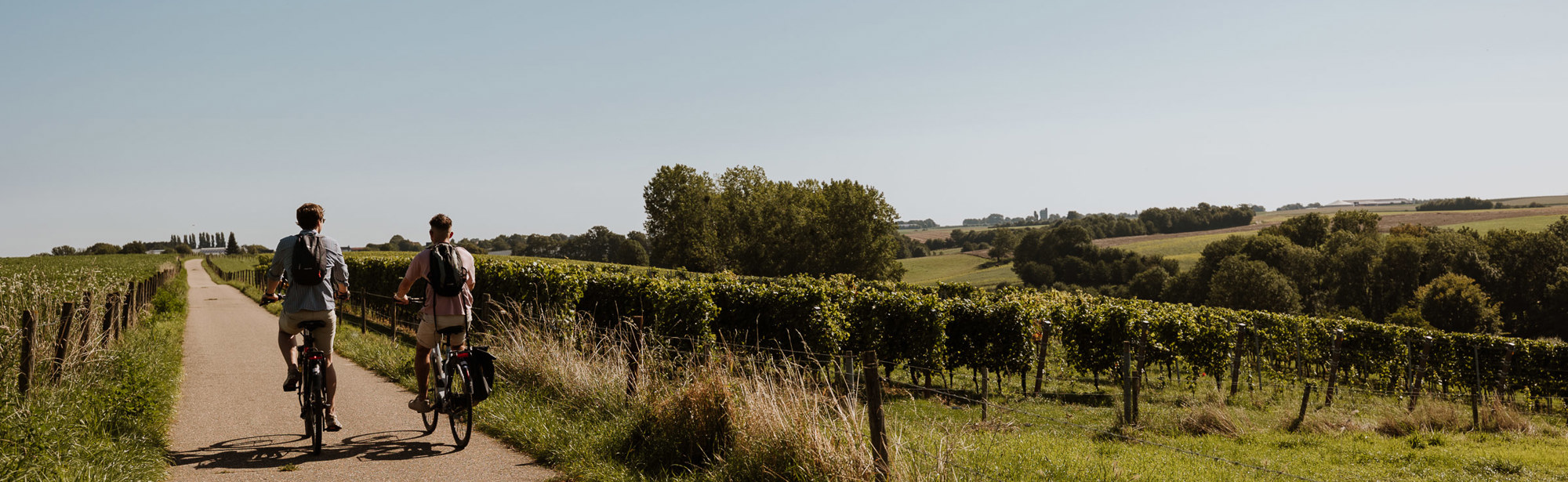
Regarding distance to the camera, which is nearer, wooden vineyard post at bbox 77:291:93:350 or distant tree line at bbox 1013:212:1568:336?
wooden vineyard post at bbox 77:291:93:350

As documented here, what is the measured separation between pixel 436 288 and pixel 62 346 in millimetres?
3542

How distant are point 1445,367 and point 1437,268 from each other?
5715 cm

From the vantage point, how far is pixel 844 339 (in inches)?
572

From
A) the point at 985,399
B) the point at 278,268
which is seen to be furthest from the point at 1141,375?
the point at 278,268

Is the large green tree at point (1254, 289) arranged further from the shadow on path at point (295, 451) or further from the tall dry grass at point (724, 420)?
the shadow on path at point (295, 451)

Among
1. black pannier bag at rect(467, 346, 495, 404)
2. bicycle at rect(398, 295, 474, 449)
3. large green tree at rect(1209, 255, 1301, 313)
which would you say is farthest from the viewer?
large green tree at rect(1209, 255, 1301, 313)

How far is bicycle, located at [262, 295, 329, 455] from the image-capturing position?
5848 millimetres

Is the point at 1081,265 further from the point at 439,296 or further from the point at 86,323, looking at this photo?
the point at 439,296

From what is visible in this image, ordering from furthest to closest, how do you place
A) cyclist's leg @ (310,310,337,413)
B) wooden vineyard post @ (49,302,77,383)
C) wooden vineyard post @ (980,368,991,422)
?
1. wooden vineyard post @ (980,368,991,422)
2. wooden vineyard post @ (49,302,77,383)
3. cyclist's leg @ (310,310,337,413)

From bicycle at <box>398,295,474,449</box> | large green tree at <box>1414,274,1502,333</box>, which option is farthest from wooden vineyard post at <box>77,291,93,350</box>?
large green tree at <box>1414,274,1502,333</box>

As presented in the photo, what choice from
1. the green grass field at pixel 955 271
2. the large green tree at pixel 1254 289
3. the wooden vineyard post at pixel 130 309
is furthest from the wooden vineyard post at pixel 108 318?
the green grass field at pixel 955 271

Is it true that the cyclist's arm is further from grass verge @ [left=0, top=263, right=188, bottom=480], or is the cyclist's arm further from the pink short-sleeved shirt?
grass verge @ [left=0, top=263, right=188, bottom=480]

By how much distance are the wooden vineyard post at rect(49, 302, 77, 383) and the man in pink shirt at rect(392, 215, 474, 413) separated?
9.78 feet

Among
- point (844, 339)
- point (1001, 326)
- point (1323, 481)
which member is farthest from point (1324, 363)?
point (1323, 481)
